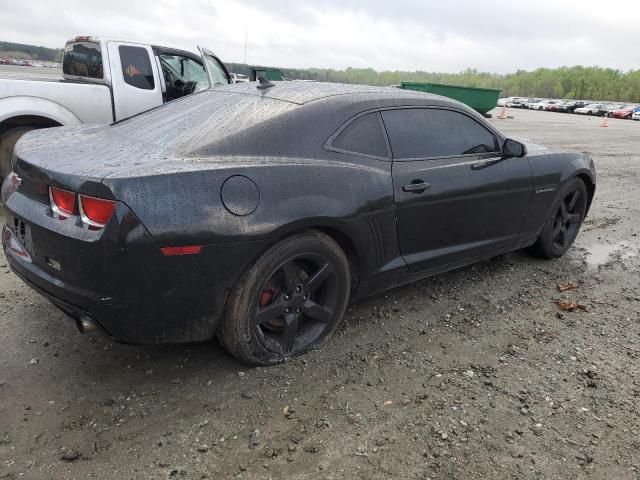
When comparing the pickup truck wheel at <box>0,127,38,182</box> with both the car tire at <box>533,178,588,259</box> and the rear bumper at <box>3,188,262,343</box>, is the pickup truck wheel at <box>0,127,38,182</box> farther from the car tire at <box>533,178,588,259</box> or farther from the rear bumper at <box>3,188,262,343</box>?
the car tire at <box>533,178,588,259</box>


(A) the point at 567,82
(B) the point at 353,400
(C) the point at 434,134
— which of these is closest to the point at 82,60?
(C) the point at 434,134

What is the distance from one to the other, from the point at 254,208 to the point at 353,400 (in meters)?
1.10

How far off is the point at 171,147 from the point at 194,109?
2.23ft

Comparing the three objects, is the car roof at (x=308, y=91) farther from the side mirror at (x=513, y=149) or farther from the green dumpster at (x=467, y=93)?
the green dumpster at (x=467, y=93)

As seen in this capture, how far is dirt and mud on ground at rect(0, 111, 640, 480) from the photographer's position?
7.42 feet

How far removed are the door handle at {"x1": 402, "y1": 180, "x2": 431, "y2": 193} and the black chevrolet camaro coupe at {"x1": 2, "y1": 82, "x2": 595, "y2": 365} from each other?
1 cm

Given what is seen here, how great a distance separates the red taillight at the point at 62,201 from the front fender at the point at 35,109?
345 centimetres

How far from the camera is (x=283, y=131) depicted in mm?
2869

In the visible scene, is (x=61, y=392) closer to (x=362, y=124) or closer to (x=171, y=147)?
(x=171, y=147)

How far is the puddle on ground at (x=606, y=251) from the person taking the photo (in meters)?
5.07

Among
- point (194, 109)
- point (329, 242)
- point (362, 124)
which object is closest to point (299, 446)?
point (329, 242)

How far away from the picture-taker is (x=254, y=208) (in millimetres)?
2531

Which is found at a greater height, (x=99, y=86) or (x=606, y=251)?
(x=99, y=86)

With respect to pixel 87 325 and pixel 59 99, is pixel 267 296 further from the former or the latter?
pixel 59 99
